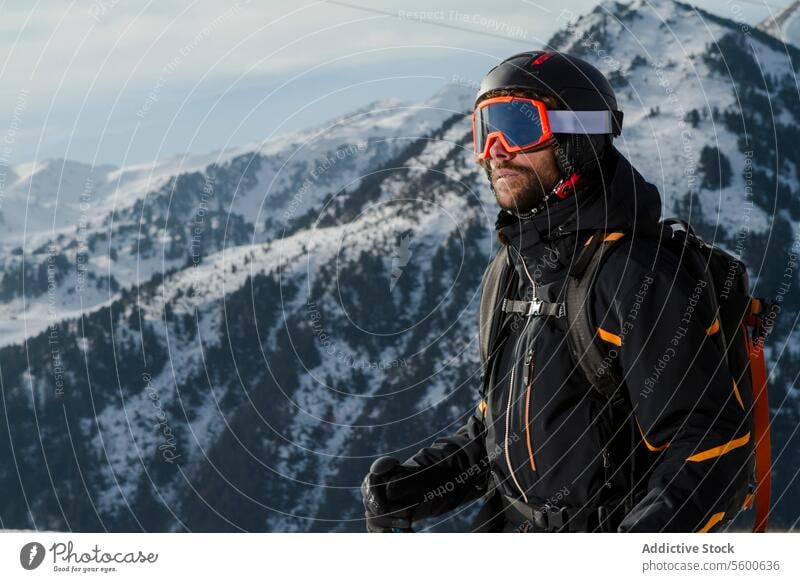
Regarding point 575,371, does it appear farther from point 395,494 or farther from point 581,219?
point 395,494

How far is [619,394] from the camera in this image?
3689 mm

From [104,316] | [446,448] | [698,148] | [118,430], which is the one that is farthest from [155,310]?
[446,448]

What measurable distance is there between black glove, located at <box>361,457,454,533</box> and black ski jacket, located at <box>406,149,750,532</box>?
0.33 meters

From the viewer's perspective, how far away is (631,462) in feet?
12.2

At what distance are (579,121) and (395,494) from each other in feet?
5.96

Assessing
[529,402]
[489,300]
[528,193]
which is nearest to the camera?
[529,402]

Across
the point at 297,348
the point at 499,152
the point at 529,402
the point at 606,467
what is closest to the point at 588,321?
the point at 529,402

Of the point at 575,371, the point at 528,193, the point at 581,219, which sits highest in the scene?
the point at 528,193

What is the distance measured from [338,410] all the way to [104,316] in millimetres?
37722

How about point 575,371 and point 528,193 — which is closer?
point 575,371

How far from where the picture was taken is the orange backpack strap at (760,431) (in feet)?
12.1

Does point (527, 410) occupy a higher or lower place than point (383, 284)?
higher
